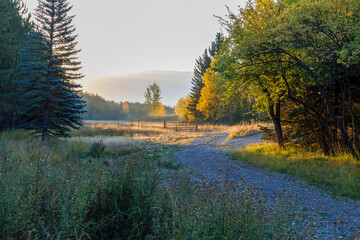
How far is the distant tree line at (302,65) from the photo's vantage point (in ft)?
24.1

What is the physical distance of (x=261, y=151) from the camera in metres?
11.4

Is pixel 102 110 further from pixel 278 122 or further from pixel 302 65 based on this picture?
pixel 302 65

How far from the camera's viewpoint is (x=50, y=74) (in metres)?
14.4

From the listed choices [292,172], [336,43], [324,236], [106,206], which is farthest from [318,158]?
[106,206]

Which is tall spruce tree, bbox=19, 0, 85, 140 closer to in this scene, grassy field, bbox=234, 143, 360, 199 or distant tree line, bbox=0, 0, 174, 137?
distant tree line, bbox=0, 0, 174, 137

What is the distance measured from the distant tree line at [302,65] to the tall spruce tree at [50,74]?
404 inches

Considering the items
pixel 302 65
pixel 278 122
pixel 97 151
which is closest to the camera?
pixel 302 65

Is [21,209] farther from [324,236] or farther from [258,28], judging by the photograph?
[258,28]

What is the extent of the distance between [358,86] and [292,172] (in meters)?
4.38

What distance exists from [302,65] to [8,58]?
824 inches

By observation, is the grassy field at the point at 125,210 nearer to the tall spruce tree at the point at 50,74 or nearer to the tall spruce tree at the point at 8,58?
the tall spruce tree at the point at 50,74

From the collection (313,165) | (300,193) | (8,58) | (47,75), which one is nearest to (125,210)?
(300,193)

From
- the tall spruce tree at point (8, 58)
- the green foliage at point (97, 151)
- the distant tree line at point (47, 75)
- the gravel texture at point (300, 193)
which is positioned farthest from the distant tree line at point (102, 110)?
the gravel texture at point (300, 193)

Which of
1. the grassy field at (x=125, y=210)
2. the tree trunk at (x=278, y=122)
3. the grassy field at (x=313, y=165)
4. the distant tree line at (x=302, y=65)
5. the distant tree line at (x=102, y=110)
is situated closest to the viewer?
the grassy field at (x=125, y=210)
